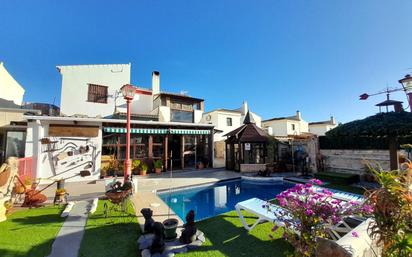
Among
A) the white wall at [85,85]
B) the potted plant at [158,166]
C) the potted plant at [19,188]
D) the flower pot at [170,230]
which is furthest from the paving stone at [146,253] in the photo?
the white wall at [85,85]

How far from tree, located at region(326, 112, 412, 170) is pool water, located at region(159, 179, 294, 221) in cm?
591

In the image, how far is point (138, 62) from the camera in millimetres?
25547

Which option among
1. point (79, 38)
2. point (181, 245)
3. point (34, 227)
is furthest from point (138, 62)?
point (181, 245)

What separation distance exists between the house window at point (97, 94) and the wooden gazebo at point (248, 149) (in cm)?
1626

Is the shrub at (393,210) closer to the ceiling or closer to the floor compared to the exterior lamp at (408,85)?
closer to the floor

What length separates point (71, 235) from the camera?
5.67 m

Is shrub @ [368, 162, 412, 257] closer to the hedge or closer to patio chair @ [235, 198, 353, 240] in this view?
patio chair @ [235, 198, 353, 240]

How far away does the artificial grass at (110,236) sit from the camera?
15.9 ft

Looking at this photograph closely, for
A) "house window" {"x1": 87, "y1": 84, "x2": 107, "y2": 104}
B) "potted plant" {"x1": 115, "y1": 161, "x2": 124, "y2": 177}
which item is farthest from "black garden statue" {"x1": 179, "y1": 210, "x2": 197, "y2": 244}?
"house window" {"x1": 87, "y1": 84, "x2": 107, "y2": 104}

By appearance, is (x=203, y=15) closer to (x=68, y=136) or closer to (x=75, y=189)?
(x=68, y=136)

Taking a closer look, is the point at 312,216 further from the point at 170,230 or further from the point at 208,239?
the point at 170,230

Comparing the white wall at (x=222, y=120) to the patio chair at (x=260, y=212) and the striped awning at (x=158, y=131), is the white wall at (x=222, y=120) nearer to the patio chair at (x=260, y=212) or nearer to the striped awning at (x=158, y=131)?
the striped awning at (x=158, y=131)

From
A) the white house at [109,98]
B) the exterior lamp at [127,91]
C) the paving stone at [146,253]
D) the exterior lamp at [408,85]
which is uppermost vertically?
the white house at [109,98]

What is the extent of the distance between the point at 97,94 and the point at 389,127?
84.6 ft
